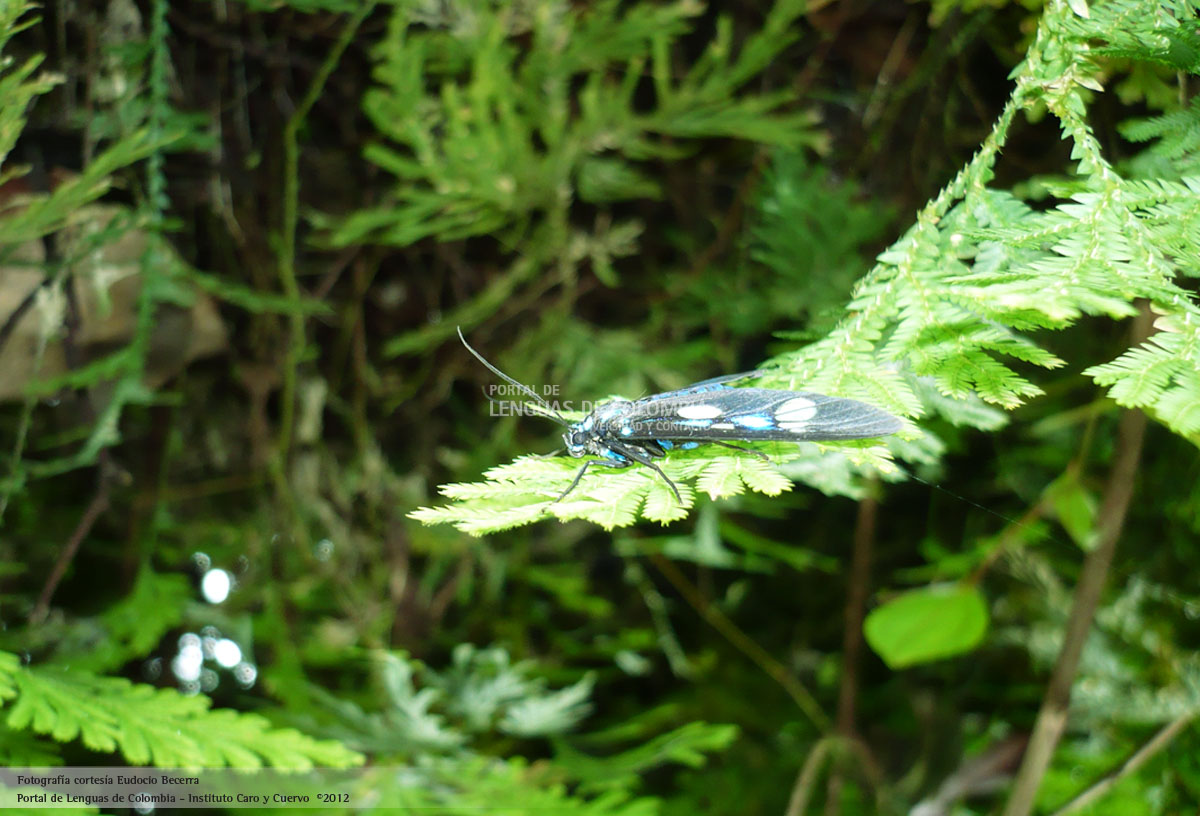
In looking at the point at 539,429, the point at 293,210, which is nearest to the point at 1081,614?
the point at 539,429

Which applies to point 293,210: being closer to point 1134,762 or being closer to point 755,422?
point 755,422

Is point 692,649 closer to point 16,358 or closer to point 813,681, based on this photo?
point 813,681

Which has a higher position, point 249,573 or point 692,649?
point 249,573

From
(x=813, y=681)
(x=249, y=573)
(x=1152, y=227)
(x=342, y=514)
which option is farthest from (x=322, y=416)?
(x=1152, y=227)

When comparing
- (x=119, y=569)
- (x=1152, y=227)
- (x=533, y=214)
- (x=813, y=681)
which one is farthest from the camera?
(x=813, y=681)

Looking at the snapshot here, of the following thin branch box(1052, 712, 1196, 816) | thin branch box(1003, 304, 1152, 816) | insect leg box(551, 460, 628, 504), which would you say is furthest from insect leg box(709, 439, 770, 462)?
thin branch box(1052, 712, 1196, 816)

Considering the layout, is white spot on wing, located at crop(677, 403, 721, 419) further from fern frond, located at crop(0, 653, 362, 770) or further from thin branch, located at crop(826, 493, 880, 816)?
thin branch, located at crop(826, 493, 880, 816)
